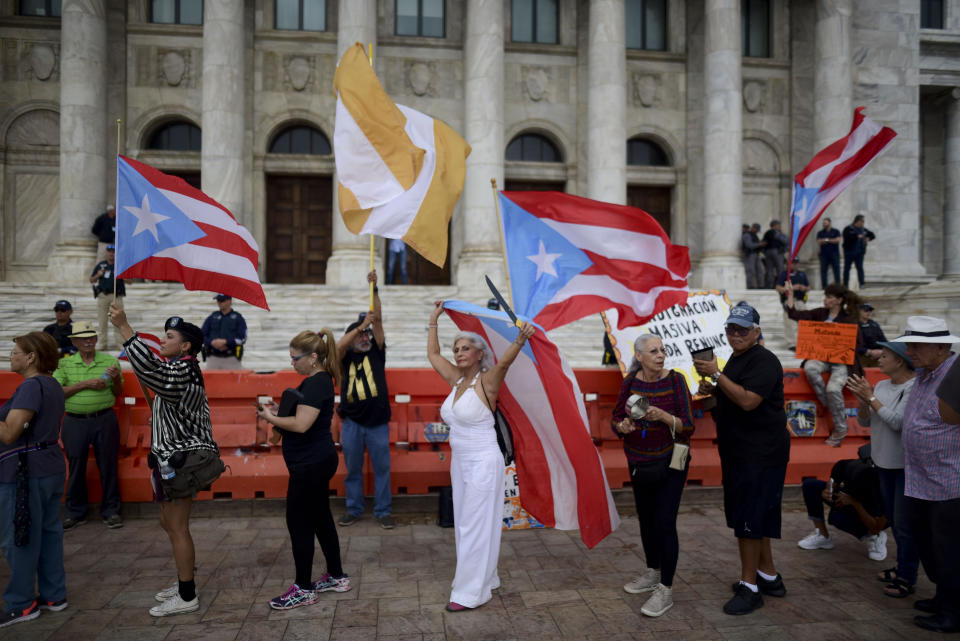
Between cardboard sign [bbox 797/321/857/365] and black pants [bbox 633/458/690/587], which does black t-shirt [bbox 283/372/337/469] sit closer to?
black pants [bbox 633/458/690/587]

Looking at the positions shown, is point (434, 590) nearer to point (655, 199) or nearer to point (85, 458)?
point (85, 458)

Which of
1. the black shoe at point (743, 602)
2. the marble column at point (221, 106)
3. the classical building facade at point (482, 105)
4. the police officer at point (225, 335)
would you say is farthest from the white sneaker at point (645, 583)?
the marble column at point (221, 106)

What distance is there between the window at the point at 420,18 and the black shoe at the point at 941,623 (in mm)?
20567

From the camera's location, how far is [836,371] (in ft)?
24.3

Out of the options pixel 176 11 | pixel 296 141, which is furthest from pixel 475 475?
pixel 176 11

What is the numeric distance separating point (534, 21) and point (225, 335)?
1692cm

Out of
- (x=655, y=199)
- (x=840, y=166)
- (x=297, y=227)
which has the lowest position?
(x=840, y=166)

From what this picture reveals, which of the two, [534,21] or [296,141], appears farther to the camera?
[534,21]

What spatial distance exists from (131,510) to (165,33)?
1787 centimetres

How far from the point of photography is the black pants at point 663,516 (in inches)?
183

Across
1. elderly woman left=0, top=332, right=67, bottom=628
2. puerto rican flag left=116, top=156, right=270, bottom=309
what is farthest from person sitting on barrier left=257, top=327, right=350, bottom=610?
elderly woman left=0, top=332, right=67, bottom=628

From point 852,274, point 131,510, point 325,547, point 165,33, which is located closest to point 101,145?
point 165,33

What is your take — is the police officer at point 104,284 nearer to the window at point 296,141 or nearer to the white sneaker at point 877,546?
the window at point 296,141

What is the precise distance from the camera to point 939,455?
4.38 m
